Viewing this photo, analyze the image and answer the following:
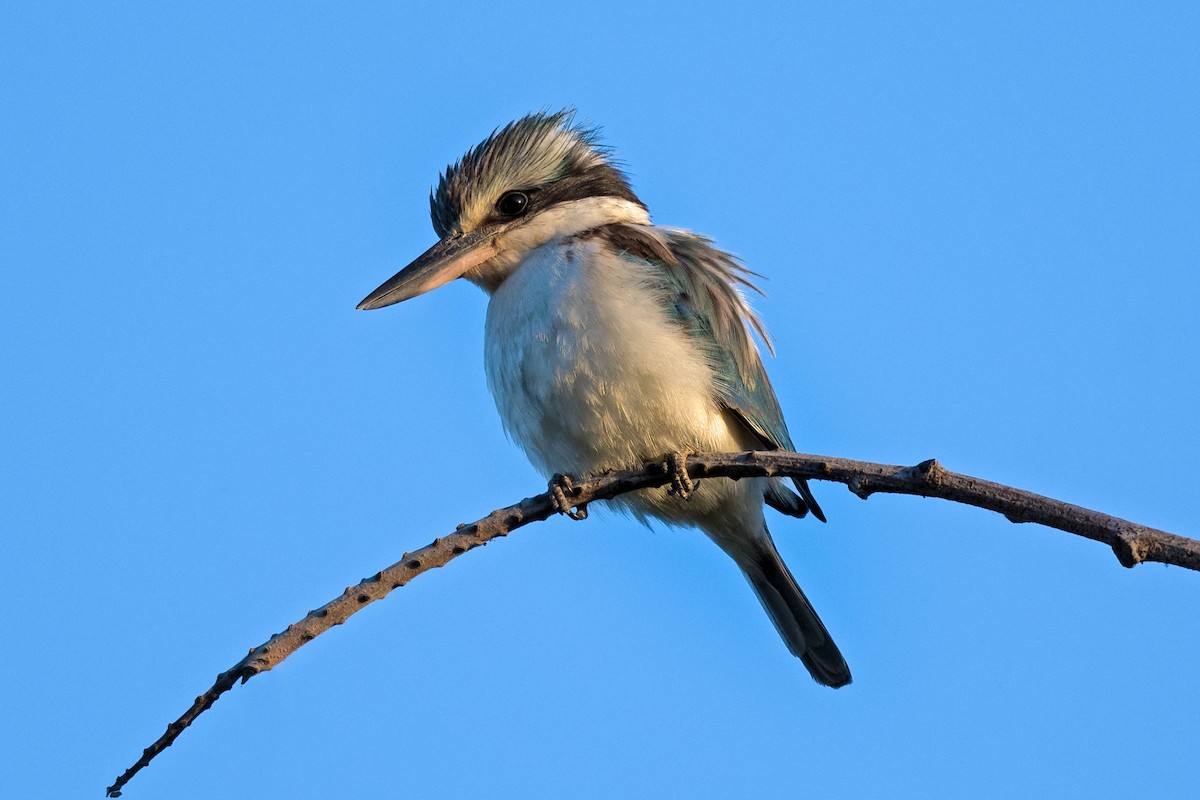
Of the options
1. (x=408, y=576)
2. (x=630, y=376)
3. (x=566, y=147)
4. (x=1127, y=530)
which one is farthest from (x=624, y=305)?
(x=1127, y=530)

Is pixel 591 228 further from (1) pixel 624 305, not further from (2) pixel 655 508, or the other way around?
(2) pixel 655 508

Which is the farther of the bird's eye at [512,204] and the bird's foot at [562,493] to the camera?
the bird's eye at [512,204]

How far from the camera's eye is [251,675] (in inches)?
101

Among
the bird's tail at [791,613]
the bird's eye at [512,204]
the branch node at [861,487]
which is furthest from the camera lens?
the bird's eye at [512,204]

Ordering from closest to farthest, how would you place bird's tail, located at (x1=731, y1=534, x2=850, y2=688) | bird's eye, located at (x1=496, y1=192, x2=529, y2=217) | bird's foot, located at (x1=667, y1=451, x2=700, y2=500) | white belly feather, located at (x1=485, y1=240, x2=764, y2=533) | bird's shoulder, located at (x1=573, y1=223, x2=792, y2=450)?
bird's foot, located at (x1=667, y1=451, x2=700, y2=500) → white belly feather, located at (x1=485, y1=240, x2=764, y2=533) → bird's shoulder, located at (x1=573, y1=223, x2=792, y2=450) → bird's tail, located at (x1=731, y1=534, x2=850, y2=688) → bird's eye, located at (x1=496, y1=192, x2=529, y2=217)

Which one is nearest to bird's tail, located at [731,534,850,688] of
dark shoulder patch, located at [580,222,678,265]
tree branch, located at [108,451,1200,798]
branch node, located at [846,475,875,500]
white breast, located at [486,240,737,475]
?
white breast, located at [486,240,737,475]

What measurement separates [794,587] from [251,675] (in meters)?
2.91

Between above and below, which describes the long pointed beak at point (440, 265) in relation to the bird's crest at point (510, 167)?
below

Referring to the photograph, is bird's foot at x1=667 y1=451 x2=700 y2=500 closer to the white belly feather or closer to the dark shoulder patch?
the white belly feather

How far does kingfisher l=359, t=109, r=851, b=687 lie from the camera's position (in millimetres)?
4312

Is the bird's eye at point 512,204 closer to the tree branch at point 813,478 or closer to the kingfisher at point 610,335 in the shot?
the kingfisher at point 610,335

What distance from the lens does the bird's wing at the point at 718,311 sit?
180 inches

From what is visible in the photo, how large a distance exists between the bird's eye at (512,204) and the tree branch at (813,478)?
6.58 ft

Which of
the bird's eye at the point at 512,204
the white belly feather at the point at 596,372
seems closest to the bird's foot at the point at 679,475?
the white belly feather at the point at 596,372
